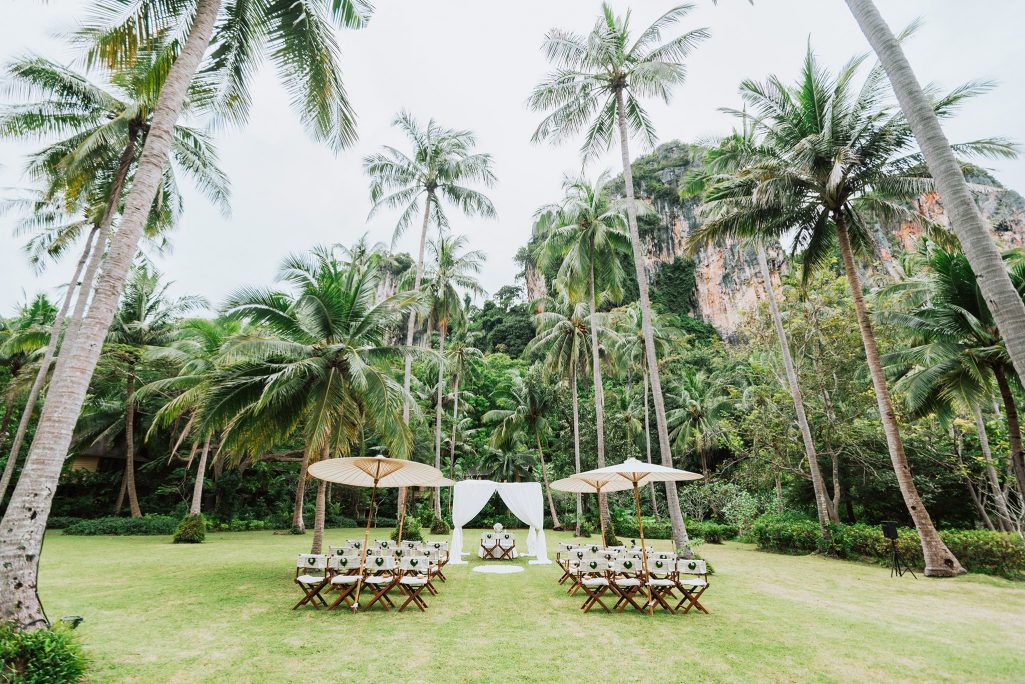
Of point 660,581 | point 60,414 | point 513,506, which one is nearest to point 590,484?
point 660,581

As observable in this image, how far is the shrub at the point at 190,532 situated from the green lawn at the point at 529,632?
6114 millimetres

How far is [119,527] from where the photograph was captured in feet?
61.9

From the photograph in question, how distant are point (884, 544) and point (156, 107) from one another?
18.5 meters

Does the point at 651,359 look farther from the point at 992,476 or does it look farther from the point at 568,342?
the point at 568,342

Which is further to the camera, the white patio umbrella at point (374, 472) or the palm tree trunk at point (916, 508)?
the palm tree trunk at point (916, 508)

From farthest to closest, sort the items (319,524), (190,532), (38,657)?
(190,532), (319,524), (38,657)

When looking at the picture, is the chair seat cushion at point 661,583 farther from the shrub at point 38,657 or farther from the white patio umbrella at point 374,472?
the shrub at point 38,657

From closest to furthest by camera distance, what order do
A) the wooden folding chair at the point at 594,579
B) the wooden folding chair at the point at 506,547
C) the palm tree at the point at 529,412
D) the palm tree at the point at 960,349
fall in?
1. the wooden folding chair at the point at 594,579
2. the palm tree at the point at 960,349
3. the wooden folding chair at the point at 506,547
4. the palm tree at the point at 529,412

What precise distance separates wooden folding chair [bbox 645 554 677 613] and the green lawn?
0.25 meters

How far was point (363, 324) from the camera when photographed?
1102cm

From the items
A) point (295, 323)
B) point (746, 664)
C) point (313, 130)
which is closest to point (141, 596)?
point (295, 323)

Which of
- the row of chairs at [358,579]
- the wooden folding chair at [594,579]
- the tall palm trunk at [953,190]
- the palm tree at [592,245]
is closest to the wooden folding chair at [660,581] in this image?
the wooden folding chair at [594,579]

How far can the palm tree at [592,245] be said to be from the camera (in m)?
19.1

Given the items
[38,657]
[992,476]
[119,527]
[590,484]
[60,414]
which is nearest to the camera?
→ [38,657]
